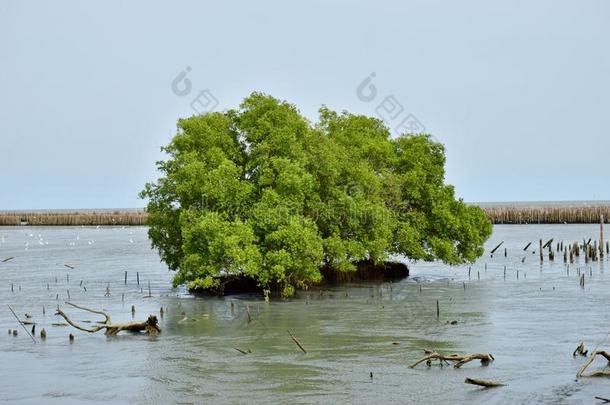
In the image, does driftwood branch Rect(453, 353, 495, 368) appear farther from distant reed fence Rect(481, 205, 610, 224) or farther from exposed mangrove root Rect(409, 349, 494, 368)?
distant reed fence Rect(481, 205, 610, 224)

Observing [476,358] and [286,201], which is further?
[286,201]

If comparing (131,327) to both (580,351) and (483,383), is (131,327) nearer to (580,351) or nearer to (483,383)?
(483,383)

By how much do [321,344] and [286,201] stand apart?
1165 centimetres

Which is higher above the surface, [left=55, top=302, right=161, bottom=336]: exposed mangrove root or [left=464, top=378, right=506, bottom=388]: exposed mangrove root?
[left=55, top=302, right=161, bottom=336]: exposed mangrove root

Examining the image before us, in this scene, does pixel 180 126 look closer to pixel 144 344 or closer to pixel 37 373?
pixel 144 344

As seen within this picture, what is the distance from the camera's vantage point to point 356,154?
43.4 metres

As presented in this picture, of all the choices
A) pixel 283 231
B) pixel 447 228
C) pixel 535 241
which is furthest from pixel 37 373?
pixel 535 241

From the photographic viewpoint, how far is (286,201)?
3688 centimetres

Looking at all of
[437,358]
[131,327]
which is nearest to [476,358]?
[437,358]

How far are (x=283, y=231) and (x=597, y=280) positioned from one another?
17.5m

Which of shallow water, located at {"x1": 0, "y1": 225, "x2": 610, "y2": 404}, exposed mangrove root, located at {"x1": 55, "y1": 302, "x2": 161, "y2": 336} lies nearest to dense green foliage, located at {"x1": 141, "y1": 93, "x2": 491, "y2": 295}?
shallow water, located at {"x1": 0, "y1": 225, "x2": 610, "y2": 404}

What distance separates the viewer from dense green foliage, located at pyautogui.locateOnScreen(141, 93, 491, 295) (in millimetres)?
35906

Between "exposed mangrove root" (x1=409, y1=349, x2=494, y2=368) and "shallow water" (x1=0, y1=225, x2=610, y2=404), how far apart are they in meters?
0.27

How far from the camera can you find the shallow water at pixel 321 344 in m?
20.5
